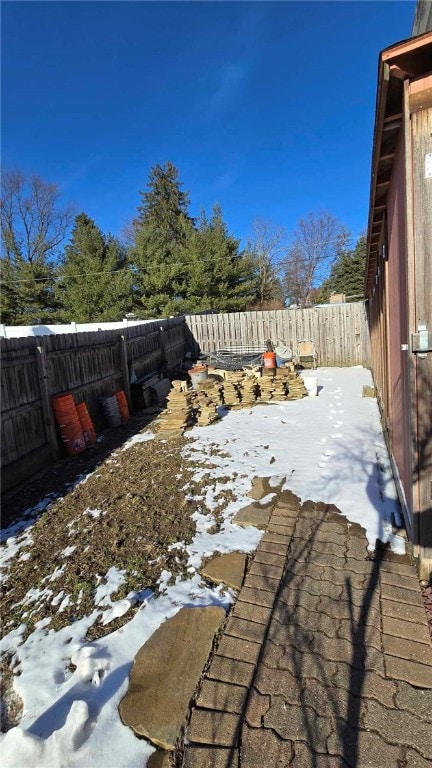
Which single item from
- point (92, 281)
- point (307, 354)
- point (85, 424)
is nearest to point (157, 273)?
point (92, 281)

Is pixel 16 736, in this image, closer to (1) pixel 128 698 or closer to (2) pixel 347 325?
(1) pixel 128 698

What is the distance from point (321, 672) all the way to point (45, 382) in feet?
15.3

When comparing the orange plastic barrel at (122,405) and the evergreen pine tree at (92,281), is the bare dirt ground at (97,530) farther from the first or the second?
the evergreen pine tree at (92,281)

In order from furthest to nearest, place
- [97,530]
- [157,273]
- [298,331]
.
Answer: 1. [157,273]
2. [298,331]
3. [97,530]

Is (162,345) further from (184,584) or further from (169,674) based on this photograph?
(169,674)

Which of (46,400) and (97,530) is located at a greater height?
(46,400)

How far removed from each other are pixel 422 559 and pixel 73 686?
7.13ft

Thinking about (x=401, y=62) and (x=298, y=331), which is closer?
(x=401, y=62)

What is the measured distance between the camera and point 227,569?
8.66ft

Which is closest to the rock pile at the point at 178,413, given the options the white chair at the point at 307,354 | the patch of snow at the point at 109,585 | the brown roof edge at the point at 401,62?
the patch of snow at the point at 109,585

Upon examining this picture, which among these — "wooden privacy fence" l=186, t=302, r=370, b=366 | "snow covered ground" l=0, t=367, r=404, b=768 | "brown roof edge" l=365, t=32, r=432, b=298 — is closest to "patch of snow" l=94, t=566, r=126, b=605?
"snow covered ground" l=0, t=367, r=404, b=768

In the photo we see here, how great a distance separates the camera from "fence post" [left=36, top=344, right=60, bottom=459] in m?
5.07

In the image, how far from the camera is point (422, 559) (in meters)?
2.41

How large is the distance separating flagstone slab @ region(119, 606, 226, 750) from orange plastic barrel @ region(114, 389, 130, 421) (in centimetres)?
547
